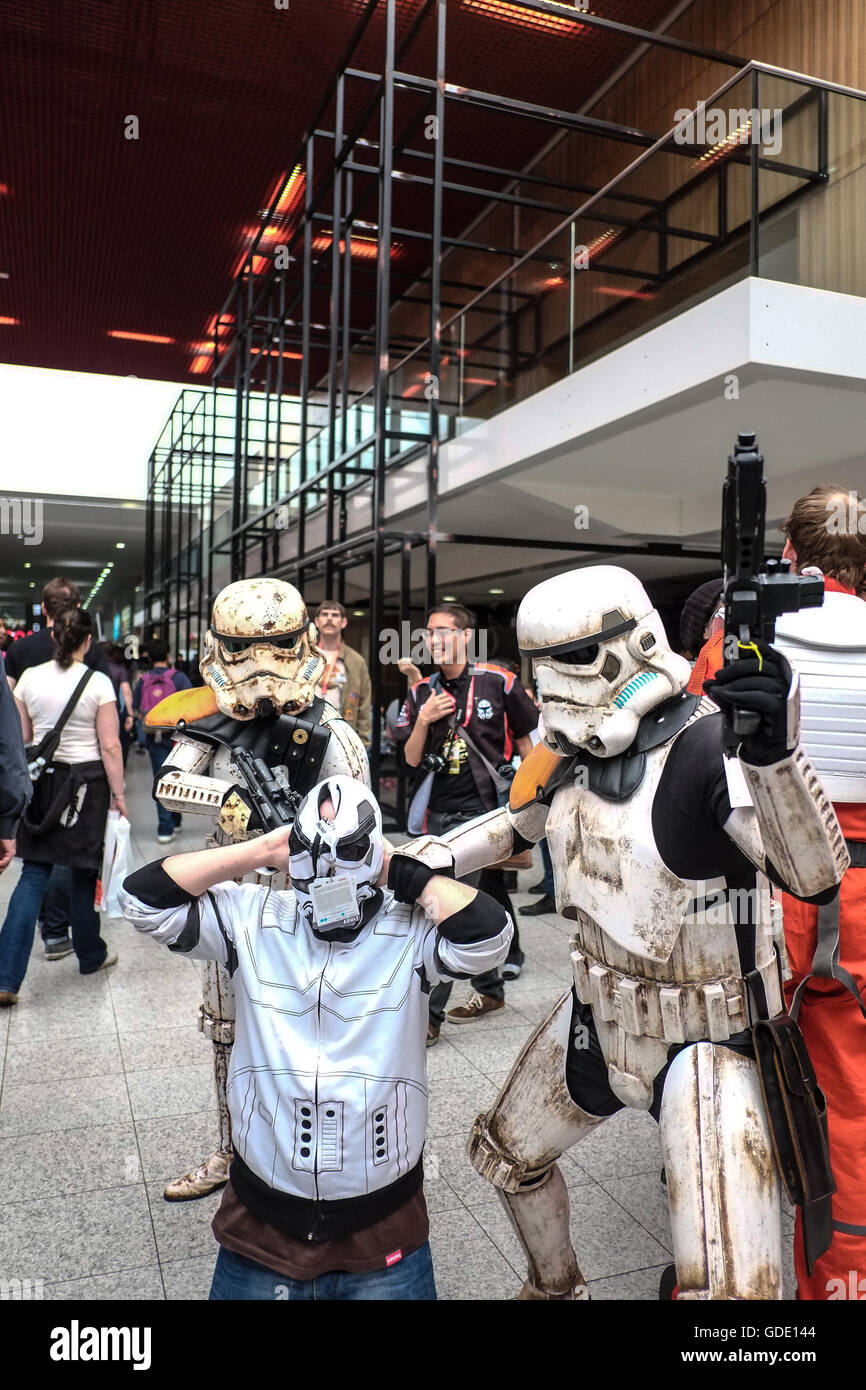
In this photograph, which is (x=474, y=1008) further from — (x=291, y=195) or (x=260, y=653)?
(x=291, y=195)

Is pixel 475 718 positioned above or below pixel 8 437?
below

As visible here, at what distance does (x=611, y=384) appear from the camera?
550 centimetres

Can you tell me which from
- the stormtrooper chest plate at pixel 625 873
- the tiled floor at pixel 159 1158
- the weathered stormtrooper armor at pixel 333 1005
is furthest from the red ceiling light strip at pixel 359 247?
the weathered stormtrooper armor at pixel 333 1005

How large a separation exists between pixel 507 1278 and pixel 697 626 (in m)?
1.76

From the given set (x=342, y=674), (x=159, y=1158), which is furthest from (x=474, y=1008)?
(x=342, y=674)

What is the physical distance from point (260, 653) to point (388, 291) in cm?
524

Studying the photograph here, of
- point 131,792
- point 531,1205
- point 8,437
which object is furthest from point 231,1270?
point 8,437

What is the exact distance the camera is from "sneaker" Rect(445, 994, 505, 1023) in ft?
12.0

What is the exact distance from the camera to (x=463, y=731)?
3.85 m

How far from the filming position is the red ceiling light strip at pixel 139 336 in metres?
14.6

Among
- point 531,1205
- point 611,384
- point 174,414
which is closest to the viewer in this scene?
point 531,1205

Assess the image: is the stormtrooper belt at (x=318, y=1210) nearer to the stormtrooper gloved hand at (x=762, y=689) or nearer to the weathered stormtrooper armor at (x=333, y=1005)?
the weathered stormtrooper armor at (x=333, y=1005)
